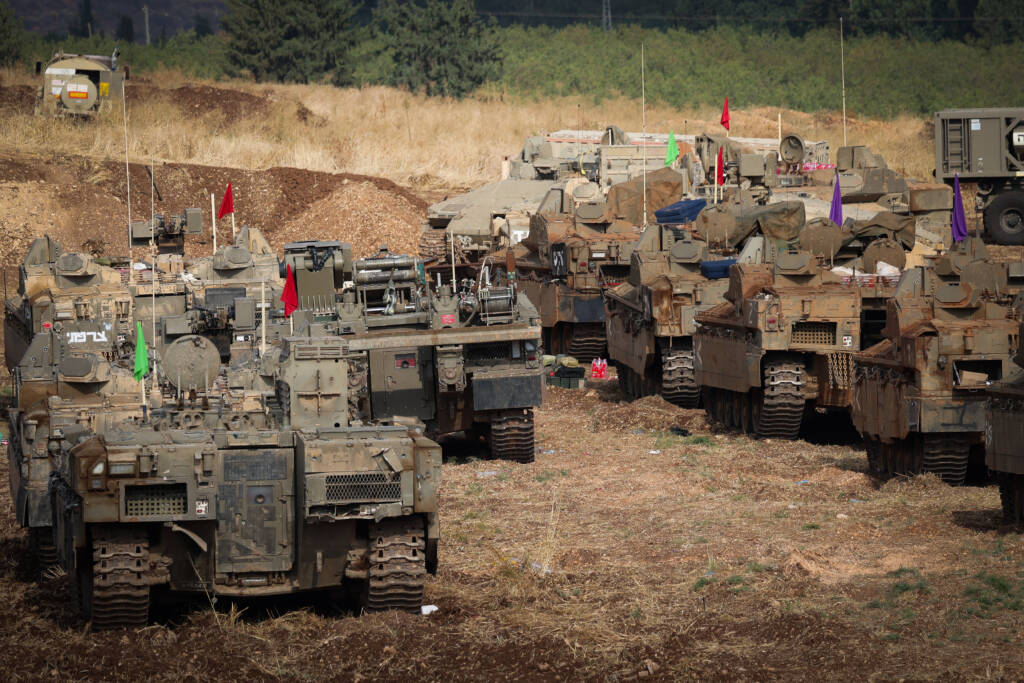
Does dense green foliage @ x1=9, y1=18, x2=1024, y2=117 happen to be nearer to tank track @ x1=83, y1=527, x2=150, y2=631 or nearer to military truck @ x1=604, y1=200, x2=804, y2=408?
military truck @ x1=604, y1=200, x2=804, y2=408

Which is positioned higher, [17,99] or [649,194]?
[17,99]

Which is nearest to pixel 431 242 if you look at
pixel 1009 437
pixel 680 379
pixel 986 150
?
pixel 986 150

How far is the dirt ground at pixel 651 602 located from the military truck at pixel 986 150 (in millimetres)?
17912

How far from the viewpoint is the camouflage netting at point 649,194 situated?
109 ft

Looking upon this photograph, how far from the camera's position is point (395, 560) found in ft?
38.1

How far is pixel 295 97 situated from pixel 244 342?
116 ft

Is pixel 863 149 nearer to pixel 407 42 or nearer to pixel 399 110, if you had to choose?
pixel 399 110

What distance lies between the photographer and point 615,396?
25.8m

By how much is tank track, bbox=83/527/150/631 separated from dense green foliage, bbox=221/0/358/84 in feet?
168

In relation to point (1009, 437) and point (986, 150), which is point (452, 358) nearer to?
point (1009, 437)

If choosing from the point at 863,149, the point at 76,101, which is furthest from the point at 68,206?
the point at 863,149

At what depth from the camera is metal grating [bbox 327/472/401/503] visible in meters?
11.3

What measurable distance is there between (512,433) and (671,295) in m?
4.39

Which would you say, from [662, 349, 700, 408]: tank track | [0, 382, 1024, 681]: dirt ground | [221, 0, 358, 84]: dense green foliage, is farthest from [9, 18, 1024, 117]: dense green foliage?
[0, 382, 1024, 681]: dirt ground
